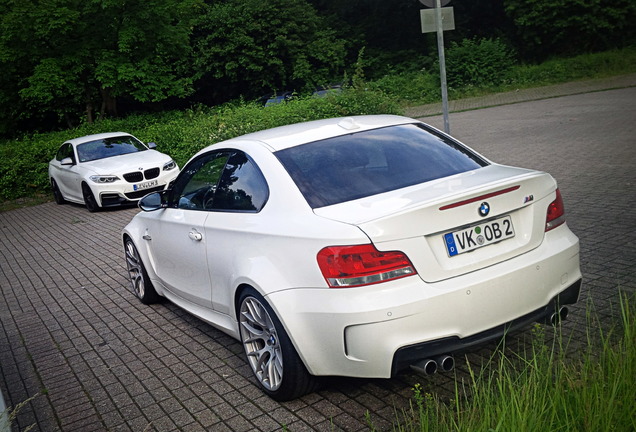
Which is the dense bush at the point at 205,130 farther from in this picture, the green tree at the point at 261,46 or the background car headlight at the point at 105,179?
the green tree at the point at 261,46

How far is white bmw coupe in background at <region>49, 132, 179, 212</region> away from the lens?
13898mm

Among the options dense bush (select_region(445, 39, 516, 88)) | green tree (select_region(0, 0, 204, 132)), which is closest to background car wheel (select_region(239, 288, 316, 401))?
green tree (select_region(0, 0, 204, 132))

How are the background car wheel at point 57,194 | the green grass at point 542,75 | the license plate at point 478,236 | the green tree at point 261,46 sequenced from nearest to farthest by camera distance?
the license plate at point 478,236 < the background car wheel at point 57,194 < the green grass at point 542,75 < the green tree at point 261,46

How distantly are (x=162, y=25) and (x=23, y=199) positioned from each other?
11.6m

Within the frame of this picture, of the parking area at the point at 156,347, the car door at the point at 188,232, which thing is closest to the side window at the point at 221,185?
the car door at the point at 188,232

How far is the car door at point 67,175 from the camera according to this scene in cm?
1494

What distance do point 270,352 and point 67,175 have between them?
1259cm

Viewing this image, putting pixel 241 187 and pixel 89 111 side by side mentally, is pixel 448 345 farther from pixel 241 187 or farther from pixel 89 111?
pixel 89 111

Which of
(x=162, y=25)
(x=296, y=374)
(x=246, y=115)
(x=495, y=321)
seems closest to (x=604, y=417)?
(x=495, y=321)

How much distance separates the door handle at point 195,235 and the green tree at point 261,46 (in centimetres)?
3180

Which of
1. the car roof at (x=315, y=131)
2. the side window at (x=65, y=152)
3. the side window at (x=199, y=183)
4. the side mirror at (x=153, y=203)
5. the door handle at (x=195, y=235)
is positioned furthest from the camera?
the side window at (x=65, y=152)

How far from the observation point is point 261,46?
37500mm

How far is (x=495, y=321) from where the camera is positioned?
3.75m

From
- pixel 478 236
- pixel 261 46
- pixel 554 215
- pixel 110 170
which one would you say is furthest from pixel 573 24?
pixel 478 236
